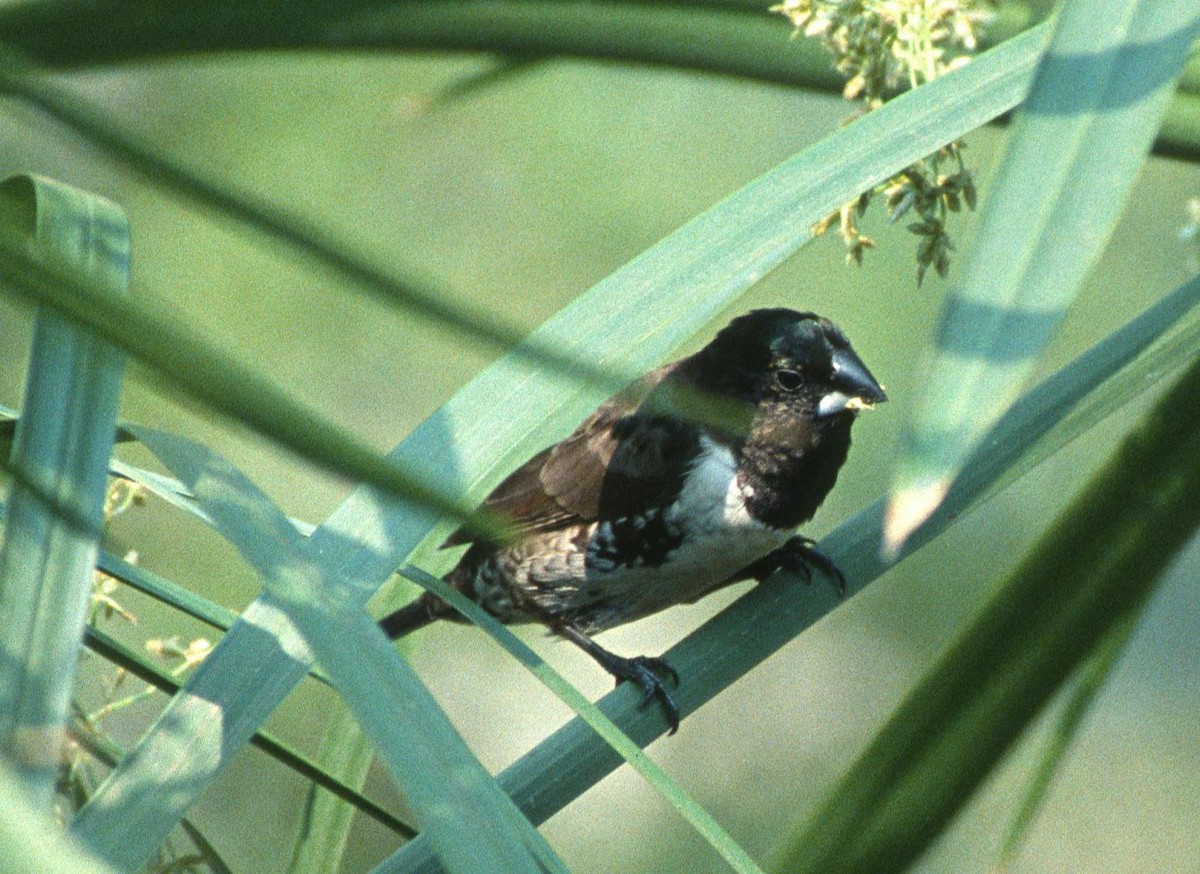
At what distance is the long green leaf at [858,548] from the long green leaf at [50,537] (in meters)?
0.42

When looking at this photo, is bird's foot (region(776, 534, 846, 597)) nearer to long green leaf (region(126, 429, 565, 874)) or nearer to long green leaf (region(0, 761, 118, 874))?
long green leaf (region(126, 429, 565, 874))

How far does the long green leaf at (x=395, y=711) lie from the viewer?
2.86 feet

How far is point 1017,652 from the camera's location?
1.64 meters

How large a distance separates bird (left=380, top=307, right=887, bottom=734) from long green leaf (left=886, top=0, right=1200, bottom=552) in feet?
4.85

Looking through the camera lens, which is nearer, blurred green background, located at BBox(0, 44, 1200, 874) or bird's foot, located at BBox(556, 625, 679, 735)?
bird's foot, located at BBox(556, 625, 679, 735)

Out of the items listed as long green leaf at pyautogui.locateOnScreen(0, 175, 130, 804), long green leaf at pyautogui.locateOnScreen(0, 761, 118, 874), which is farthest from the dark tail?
long green leaf at pyautogui.locateOnScreen(0, 761, 118, 874)

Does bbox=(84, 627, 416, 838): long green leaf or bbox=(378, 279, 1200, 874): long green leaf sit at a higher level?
bbox=(84, 627, 416, 838): long green leaf

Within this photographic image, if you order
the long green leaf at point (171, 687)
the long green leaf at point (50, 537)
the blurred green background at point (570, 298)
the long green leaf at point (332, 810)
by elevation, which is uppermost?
the long green leaf at point (50, 537)

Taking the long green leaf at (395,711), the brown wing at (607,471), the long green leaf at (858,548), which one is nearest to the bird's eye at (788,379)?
the brown wing at (607,471)

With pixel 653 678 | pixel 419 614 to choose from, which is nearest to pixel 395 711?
pixel 653 678

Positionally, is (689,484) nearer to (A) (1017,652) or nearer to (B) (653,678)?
(B) (653,678)

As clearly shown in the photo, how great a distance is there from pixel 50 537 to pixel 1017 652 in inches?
40.7

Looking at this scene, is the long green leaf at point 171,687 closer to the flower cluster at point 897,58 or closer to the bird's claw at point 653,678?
the bird's claw at point 653,678

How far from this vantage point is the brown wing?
2650mm
